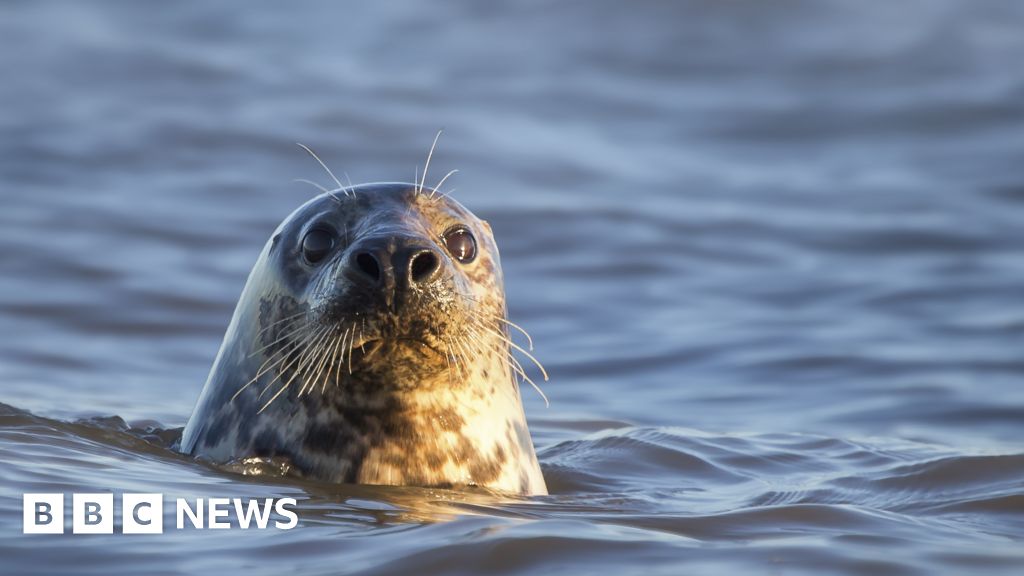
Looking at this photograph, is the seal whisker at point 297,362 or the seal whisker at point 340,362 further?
the seal whisker at point 297,362

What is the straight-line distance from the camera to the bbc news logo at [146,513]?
4.12 metres

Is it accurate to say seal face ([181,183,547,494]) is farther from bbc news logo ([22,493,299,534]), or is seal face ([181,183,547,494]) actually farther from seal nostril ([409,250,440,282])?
bbc news logo ([22,493,299,534])

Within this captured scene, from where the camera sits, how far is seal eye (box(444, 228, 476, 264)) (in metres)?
4.89

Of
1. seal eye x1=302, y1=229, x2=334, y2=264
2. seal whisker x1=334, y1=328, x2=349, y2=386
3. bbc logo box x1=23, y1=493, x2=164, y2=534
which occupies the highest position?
seal eye x1=302, y1=229, x2=334, y2=264

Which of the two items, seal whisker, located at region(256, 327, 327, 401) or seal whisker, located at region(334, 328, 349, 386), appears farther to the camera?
seal whisker, located at region(256, 327, 327, 401)

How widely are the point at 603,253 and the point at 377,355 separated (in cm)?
701

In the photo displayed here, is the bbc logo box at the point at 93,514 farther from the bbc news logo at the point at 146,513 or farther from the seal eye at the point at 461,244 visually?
the seal eye at the point at 461,244

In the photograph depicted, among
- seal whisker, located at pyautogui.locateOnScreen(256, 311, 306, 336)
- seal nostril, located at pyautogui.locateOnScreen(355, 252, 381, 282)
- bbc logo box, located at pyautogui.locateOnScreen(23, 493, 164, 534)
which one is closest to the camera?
bbc logo box, located at pyautogui.locateOnScreen(23, 493, 164, 534)

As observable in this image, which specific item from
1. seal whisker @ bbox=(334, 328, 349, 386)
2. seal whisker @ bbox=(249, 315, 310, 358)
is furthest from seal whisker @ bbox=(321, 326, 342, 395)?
seal whisker @ bbox=(249, 315, 310, 358)

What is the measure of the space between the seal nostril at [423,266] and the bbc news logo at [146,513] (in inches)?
26.7

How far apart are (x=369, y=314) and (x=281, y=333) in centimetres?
50

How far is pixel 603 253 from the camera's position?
11.5 metres

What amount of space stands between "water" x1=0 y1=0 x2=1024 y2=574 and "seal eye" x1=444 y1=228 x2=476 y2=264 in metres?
0.68

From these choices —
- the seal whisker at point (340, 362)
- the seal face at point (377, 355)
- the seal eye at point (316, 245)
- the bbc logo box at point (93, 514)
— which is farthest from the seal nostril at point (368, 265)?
the bbc logo box at point (93, 514)
